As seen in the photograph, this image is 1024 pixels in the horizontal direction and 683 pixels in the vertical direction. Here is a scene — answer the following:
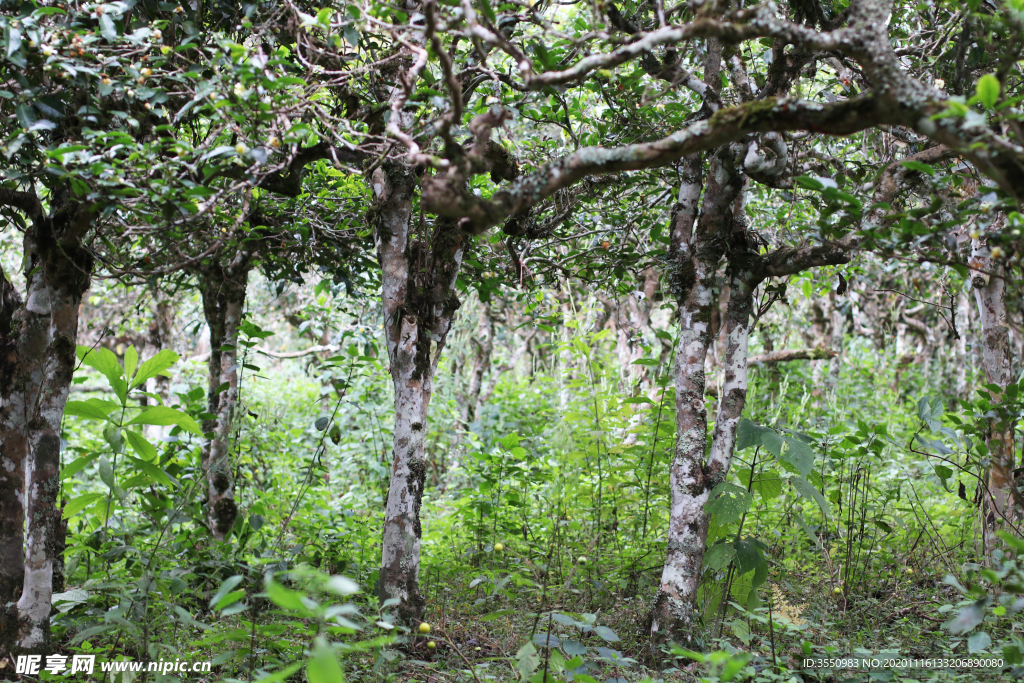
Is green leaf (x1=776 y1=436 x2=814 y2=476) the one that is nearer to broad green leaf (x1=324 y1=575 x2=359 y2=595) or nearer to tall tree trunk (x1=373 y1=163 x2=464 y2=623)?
tall tree trunk (x1=373 y1=163 x2=464 y2=623)

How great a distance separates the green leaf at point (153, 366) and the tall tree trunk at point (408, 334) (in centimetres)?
137

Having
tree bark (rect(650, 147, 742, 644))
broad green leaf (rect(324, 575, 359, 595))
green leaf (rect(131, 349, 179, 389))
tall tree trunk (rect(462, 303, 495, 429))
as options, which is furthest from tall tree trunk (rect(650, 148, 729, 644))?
tall tree trunk (rect(462, 303, 495, 429))

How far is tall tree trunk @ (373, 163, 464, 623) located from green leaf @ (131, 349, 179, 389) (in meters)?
1.37

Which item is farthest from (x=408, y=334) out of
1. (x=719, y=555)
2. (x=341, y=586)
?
(x=341, y=586)

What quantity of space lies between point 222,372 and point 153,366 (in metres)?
2.73

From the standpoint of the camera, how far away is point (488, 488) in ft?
16.4

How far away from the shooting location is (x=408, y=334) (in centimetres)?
405

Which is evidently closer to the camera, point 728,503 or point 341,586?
point 341,586

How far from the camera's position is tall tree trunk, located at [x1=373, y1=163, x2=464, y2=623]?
152 inches

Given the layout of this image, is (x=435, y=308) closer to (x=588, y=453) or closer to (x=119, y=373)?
(x=588, y=453)

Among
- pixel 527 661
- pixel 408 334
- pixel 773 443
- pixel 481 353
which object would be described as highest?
pixel 481 353

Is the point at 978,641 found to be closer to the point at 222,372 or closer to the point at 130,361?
the point at 130,361

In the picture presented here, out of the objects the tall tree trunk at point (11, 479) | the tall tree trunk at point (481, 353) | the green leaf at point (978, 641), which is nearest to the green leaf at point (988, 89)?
the green leaf at point (978, 641)

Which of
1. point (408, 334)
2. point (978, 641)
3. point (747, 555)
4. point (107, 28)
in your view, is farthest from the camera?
point (408, 334)
